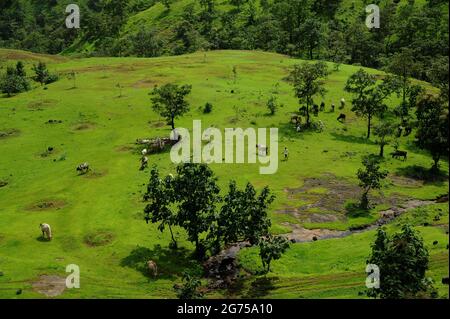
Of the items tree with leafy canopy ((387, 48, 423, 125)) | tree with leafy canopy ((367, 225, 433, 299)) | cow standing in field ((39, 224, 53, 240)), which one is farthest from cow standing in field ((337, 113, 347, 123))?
tree with leafy canopy ((367, 225, 433, 299))

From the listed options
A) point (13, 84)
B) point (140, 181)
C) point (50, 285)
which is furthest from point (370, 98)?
point (13, 84)

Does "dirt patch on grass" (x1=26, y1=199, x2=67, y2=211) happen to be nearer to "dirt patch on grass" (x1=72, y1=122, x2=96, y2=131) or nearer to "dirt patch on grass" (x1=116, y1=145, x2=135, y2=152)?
"dirt patch on grass" (x1=116, y1=145, x2=135, y2=152)

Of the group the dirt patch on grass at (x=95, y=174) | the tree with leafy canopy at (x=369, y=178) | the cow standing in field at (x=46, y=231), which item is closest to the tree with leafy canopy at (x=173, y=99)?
the dirt patch on grass at (x=95, y=174)

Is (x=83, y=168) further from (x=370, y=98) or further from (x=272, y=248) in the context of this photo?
(x=370, y=98)

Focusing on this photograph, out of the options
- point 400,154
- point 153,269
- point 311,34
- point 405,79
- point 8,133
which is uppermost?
point 311,34

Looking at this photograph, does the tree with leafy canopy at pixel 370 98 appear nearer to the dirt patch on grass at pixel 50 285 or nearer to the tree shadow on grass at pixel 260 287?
the tree shadow on grass at pixel 260 287

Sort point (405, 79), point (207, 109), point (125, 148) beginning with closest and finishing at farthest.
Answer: point (125, 148) < point (207, 109) < point (405, 79)
